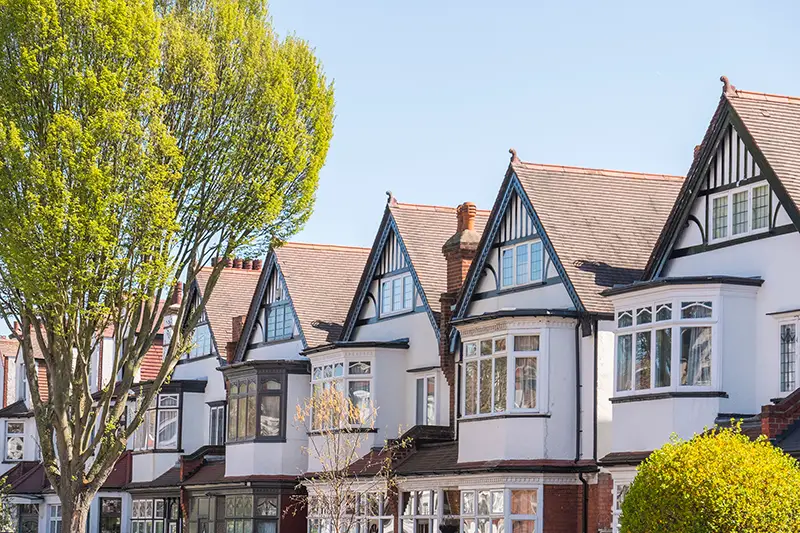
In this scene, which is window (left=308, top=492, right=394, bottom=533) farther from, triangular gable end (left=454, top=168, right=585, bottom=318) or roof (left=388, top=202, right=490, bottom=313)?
triangular gable end (left=454, top=168, right=585, bottom=318)

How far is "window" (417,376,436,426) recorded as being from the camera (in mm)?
37781

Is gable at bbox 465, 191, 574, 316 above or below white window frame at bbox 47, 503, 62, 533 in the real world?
above

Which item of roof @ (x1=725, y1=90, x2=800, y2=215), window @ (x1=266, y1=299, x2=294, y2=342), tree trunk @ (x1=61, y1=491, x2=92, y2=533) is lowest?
tree trunk @ (x1=61, y1=491, x2=92, y2=533)

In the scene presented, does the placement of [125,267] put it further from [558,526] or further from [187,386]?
[187,386]

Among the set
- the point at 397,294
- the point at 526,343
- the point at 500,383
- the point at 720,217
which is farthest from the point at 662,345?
the point at 397,294

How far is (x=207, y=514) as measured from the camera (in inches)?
1775

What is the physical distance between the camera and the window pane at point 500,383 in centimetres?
3139

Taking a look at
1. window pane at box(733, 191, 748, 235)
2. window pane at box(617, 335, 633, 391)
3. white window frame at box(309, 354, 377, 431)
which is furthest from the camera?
white window frame at box(309, 354, 377, 431)

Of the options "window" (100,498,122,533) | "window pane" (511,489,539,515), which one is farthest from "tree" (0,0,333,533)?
"window" (100,498,122,533)

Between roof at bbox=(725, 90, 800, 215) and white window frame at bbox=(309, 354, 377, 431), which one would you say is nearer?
roof at bbox=(725, 90, 800, 215)

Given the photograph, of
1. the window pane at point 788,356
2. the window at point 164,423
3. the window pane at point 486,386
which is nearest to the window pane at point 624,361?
the window pane at point 788,356

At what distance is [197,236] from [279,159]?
100 inches

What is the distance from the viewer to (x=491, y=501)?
104 ft

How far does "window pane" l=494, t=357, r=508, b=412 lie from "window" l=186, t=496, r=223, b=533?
1379 centimetres
